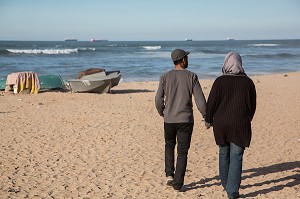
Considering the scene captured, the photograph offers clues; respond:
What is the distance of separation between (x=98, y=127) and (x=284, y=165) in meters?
4.43

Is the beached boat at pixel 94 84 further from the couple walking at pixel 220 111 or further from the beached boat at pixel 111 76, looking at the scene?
the couple walking at pixel 220 111

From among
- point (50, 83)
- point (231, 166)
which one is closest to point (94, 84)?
point (50, 83)

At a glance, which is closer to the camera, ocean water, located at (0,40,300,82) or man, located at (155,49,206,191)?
man, located at (155,49,206,191)

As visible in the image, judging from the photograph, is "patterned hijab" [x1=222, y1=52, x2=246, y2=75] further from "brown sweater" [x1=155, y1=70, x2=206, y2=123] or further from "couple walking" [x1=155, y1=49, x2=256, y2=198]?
"brown sweater" [x1=155, y1=70, x2=206, y2=123]

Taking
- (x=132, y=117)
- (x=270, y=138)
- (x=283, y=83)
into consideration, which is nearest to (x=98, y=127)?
(x=132, y=117)

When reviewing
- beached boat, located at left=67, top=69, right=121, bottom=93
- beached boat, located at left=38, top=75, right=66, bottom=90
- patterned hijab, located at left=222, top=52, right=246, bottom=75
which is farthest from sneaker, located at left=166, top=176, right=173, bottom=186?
beached boat, located at left=38, top=75, right=66, bottom=90

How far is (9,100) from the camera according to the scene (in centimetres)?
1400

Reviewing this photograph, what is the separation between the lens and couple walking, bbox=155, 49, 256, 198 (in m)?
4.31

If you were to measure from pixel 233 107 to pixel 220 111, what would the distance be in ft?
0.51

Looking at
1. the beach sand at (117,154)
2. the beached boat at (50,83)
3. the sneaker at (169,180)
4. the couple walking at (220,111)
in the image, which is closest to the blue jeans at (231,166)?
the couple walking at (220,111)

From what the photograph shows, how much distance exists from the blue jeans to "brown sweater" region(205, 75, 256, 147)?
0.14m

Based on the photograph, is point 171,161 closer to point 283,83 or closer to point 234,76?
point 234,76

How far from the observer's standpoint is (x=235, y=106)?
4309 millimetres

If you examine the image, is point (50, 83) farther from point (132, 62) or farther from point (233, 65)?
point (132, 62)
